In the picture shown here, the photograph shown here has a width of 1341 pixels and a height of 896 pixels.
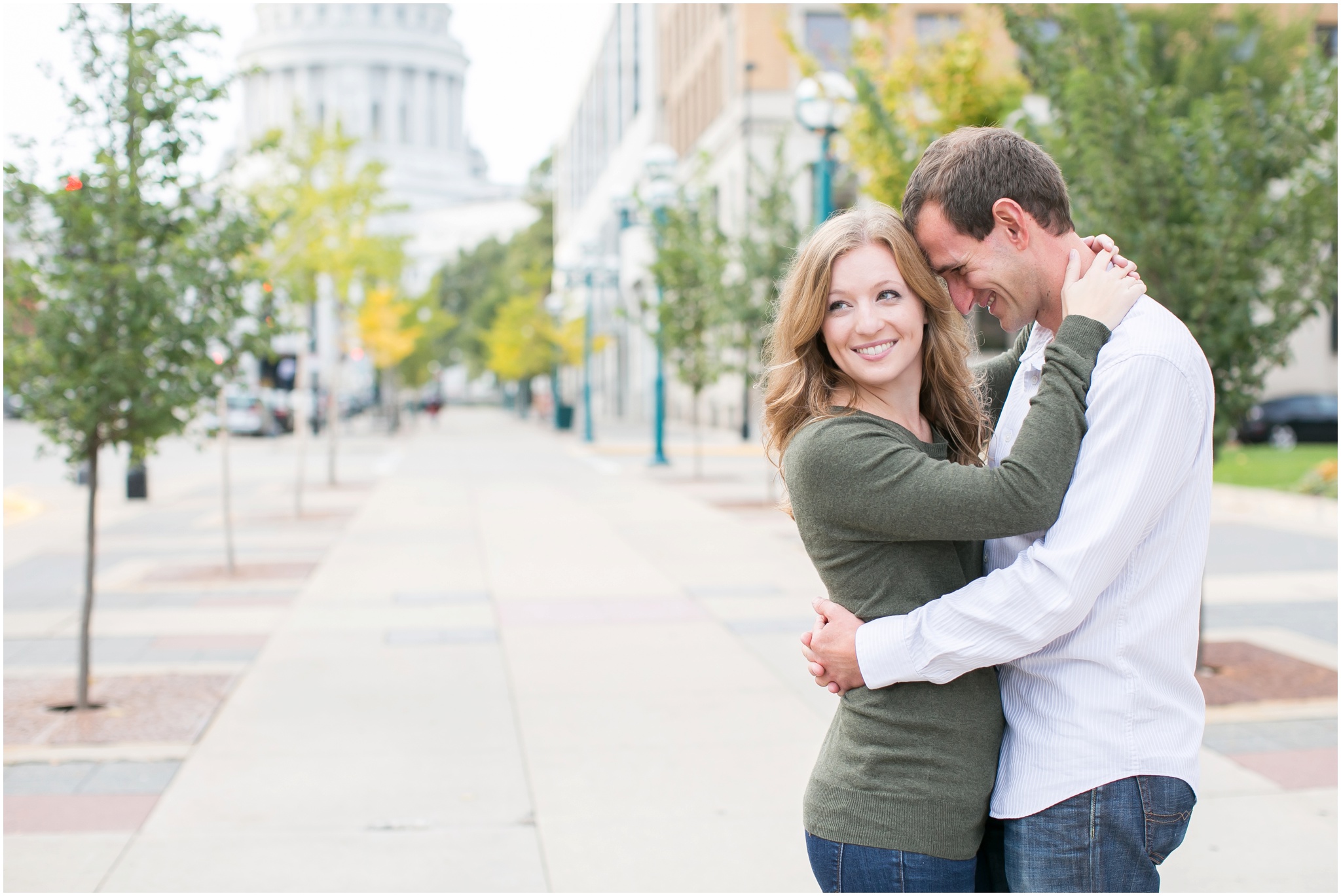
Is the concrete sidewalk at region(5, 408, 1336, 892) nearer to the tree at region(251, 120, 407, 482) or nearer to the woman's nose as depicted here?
the woman's nose

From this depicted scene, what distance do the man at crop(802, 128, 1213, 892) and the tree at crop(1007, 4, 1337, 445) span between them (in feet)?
16.4

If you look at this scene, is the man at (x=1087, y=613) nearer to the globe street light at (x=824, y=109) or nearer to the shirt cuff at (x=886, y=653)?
the shirt cuff at (x=886, y=653)

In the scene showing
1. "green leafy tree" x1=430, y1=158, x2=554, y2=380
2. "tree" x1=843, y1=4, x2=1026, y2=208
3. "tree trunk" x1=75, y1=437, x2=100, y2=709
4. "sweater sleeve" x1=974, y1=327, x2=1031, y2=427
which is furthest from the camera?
"green leafy tree" x1=430, y1=158, x2=554, y2=380

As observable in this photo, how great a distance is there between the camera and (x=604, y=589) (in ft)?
33.5

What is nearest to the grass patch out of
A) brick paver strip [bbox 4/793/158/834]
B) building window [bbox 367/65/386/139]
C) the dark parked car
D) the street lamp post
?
the dark parked car

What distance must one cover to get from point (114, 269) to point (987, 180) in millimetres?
5724

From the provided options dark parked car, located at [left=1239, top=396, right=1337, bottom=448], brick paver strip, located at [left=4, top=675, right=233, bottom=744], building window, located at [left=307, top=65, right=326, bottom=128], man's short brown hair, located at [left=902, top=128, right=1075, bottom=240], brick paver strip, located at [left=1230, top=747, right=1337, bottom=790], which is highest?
building window, located at [left=307, top=65, right=326, bottom=128]

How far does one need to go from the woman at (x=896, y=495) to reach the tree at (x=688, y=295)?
17525 mm

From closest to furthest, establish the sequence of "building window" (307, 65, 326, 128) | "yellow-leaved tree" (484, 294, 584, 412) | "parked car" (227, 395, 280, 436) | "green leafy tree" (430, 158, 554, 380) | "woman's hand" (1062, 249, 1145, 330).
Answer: "woman's hand" (1062, 249, 1145, 330), "parked car" (227, 395, 280, 436), "yellow-leaved tree" (484, 294, 584, 412), "green leafy tree" (430, 158, 554, 380), "building window" (307, 65, 326, 128)

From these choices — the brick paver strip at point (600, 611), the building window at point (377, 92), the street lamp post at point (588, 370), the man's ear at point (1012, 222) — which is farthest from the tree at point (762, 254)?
the building window at point (377, 92)

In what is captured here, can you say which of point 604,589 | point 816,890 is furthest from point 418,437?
point 816,890

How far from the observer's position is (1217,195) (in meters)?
6.63

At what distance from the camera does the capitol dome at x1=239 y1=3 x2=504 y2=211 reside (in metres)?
110

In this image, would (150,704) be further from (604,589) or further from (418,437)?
(418,437)
